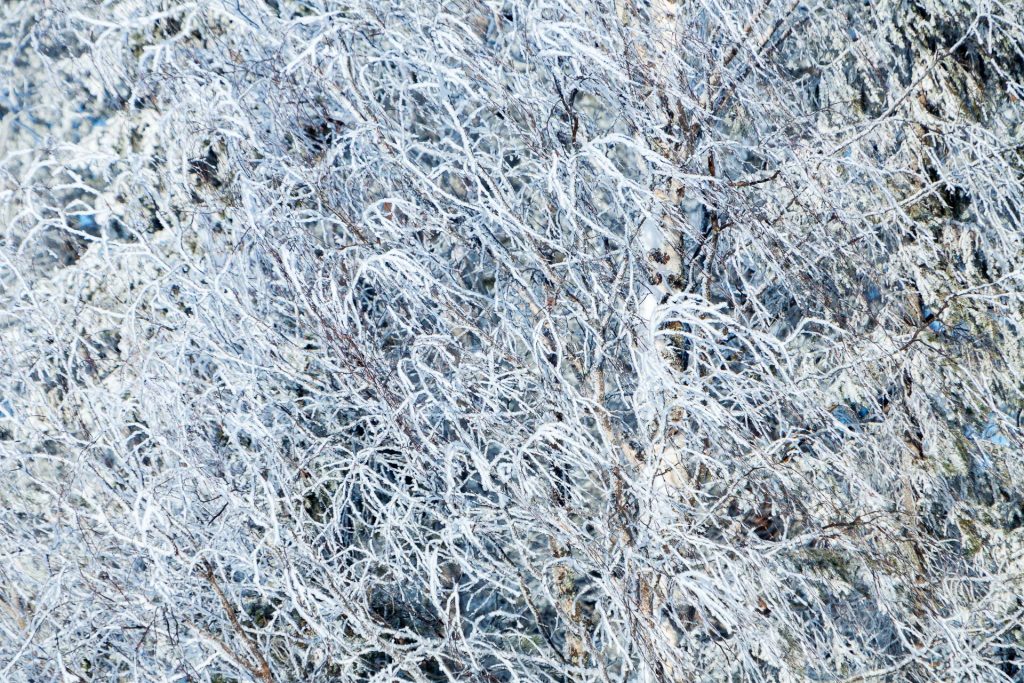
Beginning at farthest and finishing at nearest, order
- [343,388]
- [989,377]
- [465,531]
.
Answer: [989,377], [343,388], [465,531]

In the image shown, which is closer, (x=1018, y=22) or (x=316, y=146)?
(x=1018, y=22)

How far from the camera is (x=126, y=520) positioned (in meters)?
3.38

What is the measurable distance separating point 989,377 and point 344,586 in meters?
2.63

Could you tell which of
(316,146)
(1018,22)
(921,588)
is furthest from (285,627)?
(1018,22)

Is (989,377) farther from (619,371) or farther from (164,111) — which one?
(164,111)

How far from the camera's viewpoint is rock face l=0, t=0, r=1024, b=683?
303 cm

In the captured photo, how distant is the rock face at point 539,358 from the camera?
9.95 feet

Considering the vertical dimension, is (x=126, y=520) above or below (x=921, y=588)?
below

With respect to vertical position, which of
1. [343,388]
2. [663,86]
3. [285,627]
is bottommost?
[285,627]

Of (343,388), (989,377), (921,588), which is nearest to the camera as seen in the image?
(921,588)

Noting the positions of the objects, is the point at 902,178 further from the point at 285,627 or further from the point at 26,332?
the point at 26,332

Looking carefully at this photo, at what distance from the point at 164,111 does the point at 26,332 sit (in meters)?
1.03

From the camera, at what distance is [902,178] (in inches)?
147

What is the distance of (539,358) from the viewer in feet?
10.5
